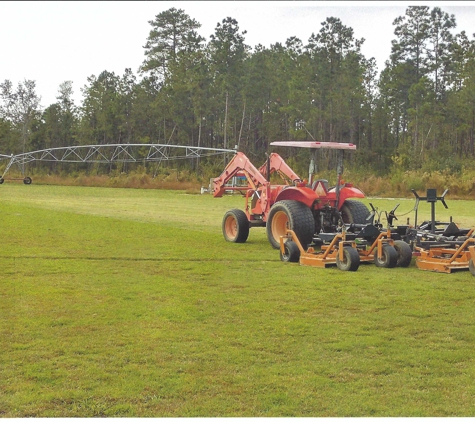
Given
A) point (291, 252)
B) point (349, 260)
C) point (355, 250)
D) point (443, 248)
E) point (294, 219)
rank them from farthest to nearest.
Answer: point (294, 219) → point (291, 252) → point (443, 248) → point (355, 250) → point (349, 260)

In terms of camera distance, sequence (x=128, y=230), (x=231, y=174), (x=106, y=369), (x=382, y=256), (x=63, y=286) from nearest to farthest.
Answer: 1. (x=106, y=369)
2. (x=63, y=286)
3. (x=382, y=256)
4. (x=231, y=174)
5. (x=128, y=230)

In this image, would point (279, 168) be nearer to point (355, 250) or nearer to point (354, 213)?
point (354, 213)

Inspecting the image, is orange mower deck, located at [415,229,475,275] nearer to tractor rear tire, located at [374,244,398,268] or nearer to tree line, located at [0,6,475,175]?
tractor rear tire, located at [374,244,398,268]

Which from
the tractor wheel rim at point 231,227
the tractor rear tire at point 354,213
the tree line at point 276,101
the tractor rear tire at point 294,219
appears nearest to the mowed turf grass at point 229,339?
the tractor rear tire at point 294,219

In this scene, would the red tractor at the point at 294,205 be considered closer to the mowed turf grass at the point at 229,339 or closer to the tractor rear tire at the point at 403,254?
the mowed turf grass at the point at 229,339

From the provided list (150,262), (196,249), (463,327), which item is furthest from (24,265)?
(463,327)

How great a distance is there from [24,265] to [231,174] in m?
6.59

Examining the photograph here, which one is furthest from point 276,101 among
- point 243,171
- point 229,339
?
point 229,339

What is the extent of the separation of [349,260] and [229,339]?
4.78 metres

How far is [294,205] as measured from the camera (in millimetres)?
13961

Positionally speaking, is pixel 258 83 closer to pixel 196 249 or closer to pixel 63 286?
pixel 196 249

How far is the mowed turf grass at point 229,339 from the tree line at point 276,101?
3666cm

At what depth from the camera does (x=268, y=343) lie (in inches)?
276

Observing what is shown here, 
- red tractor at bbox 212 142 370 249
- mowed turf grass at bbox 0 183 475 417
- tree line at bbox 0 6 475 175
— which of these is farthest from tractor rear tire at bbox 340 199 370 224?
tree line at bbox 0 6 475 175
